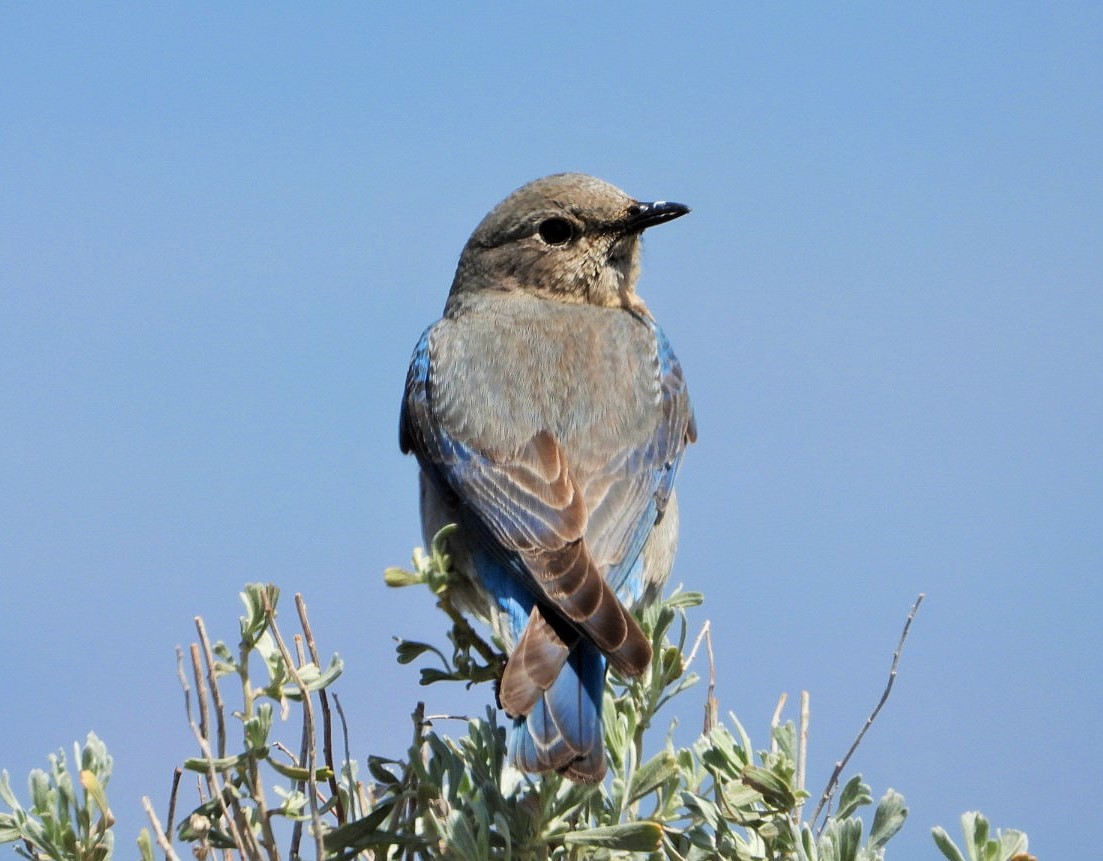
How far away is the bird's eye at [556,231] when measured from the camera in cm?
629

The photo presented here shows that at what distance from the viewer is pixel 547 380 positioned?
16.5 ft

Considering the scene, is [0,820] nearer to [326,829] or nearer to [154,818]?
[154,818]

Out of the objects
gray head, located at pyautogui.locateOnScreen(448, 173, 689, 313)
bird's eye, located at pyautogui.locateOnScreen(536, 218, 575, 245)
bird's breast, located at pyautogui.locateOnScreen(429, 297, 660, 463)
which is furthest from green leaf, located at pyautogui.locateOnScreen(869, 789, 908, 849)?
bird's eye, located at pyautogui.locateOnScreen(536, 218, 575, 245)

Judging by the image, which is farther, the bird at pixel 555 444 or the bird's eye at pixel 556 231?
the bird's eye at pixel 556 231

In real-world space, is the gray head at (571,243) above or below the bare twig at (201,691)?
above

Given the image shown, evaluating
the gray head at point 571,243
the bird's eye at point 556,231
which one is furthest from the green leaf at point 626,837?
the bird's eye at point 556,231

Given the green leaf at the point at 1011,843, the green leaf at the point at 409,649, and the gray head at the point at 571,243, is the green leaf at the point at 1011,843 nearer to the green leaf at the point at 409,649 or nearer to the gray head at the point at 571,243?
the green leaf at the point at 409,649

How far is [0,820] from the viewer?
345 centimetres

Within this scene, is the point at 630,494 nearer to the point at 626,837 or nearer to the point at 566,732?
the point at 566,732

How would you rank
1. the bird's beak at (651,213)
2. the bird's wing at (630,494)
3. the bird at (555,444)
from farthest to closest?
1. the bird's beak at (651,213)
2. the bird's wing at (630,494)
3. the bird at (555,444)

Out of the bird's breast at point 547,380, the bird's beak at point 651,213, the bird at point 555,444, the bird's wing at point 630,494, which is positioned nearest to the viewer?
the bird at point 555,444

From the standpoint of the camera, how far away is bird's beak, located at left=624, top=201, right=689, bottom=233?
242 inches

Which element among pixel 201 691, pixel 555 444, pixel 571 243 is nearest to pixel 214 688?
pixel 201 691

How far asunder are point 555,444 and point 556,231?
1.83 meters
